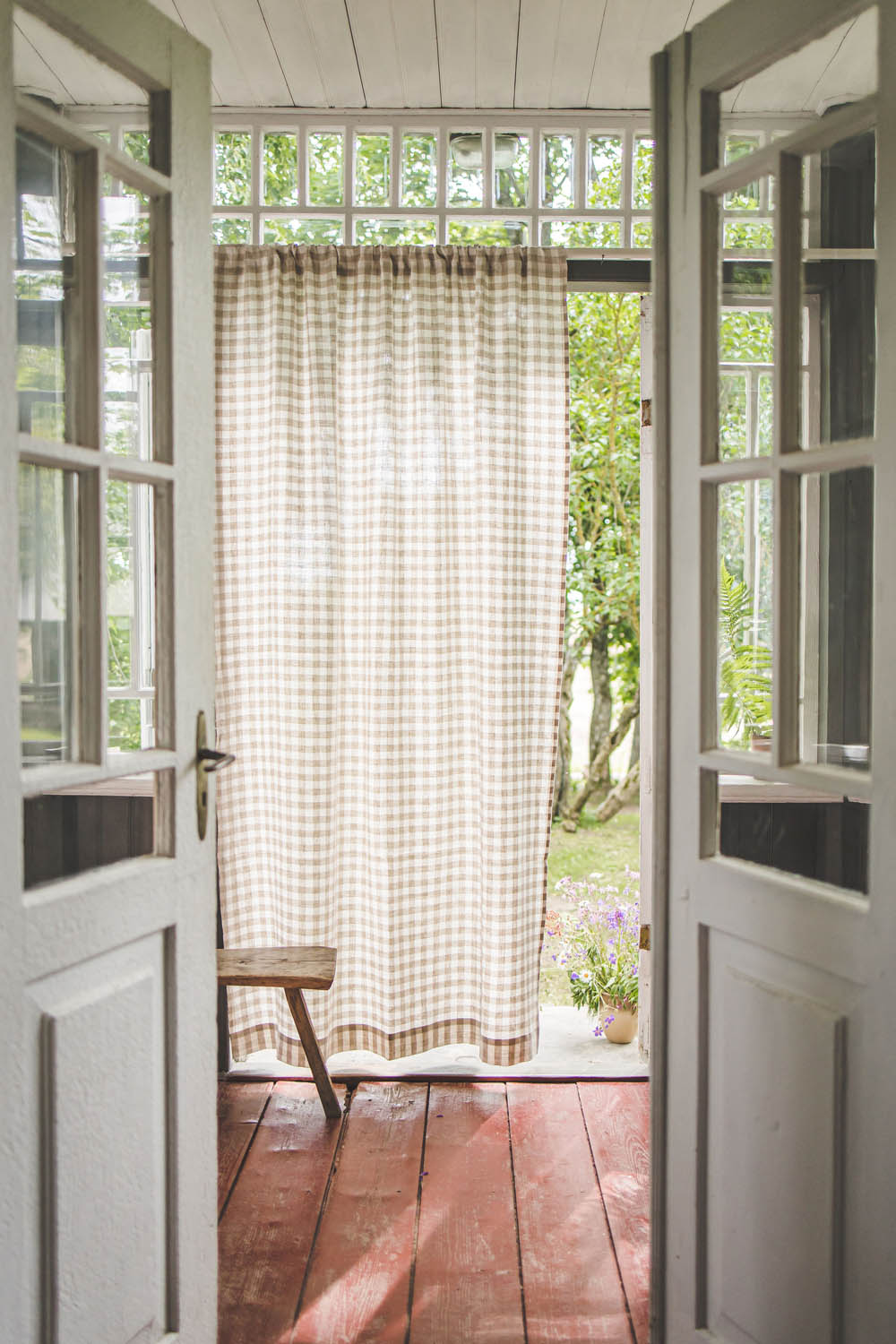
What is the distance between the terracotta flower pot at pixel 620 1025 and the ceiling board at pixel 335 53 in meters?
2.96

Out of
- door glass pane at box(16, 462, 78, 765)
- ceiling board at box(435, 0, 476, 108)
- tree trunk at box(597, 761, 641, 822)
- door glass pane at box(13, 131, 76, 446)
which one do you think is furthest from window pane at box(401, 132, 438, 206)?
tree trunk at box(597, 761, 641, 822)

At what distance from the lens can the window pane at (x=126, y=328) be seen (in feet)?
5.52

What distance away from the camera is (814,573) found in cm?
181

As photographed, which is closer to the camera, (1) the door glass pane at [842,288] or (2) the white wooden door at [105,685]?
(2) the white wooden door at [105,685]

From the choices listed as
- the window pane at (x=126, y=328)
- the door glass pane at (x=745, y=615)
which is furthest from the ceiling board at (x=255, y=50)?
the door glass pane at (x=745, y=615)

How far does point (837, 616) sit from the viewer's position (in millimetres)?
1834

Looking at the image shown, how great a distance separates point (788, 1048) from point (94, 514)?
1.38m

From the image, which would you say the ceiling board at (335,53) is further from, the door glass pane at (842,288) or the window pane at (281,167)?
the door glass pane at (842,288)

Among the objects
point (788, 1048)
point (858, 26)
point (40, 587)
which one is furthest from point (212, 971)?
point (858, 26)

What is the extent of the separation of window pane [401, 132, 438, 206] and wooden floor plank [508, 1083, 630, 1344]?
274cm

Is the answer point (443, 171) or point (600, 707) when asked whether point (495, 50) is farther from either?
point (600, 707)

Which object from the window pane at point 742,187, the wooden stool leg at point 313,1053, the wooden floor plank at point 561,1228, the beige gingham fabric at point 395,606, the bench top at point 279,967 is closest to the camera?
the window pane at point 742,187

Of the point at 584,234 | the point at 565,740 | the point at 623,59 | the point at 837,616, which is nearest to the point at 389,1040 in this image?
the point at 837,616

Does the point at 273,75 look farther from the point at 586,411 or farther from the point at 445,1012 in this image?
the point at 586,411
